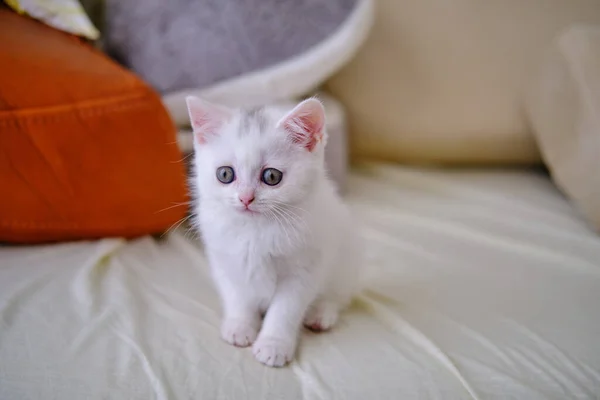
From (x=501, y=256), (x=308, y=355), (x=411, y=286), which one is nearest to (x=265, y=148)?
(x=308, y=355)

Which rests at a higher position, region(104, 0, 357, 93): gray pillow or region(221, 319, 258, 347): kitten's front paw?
region(104, 0, 357, 93): gray pillow

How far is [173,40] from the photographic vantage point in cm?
136

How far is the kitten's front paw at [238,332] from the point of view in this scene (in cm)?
86

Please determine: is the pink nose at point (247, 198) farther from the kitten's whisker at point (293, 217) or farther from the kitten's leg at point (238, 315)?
the kitten's leg at point (238, 315)

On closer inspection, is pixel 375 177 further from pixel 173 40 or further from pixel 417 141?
pixel 173 40

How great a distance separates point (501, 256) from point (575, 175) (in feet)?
1.18

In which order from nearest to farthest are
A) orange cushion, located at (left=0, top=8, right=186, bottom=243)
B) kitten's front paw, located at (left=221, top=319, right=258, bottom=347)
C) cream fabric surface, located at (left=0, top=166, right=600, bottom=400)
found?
cream fabric surface, located at (left=0, top=166, right=600, bottom=400)
kitten's front paw, located at (left=221, top=319, right=258, bottom=347)
orange cushion, located at (left=0, top=8, right=186, bottom=243)

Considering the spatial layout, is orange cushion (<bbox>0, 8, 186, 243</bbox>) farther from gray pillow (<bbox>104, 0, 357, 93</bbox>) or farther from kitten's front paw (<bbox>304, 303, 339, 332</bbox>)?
kitten's front paw (<bbox>304, 303, 339, 332</bbox>)

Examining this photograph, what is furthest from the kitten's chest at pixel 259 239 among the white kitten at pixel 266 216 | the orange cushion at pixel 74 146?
the orange cushion at pixel 74 146

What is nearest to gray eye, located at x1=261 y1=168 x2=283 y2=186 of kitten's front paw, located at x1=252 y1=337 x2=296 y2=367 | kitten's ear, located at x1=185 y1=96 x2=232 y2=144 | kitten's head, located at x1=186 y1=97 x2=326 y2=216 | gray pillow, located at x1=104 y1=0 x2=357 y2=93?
kitten's head, located at x1=186 y1=97 x2=326 y2=216

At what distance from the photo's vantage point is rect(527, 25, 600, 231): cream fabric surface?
129cm

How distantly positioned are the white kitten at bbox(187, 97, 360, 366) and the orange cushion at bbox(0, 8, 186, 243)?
275mm

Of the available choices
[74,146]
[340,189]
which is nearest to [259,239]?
[74,146]

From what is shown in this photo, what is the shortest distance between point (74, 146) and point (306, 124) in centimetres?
54
